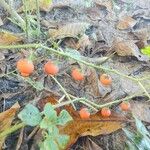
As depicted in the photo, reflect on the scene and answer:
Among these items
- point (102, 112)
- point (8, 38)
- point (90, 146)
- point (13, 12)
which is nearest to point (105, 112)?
point (102, 112)

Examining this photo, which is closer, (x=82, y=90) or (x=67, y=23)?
(x=82, y=90)

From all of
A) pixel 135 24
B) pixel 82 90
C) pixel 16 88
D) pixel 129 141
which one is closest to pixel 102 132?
pixel 129 141

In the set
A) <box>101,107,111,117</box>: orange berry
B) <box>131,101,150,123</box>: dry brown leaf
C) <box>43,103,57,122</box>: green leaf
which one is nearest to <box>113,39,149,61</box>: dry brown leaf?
<box>131,101,150,123</box>: dry brown leaf

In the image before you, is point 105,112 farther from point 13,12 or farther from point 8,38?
point 13,12

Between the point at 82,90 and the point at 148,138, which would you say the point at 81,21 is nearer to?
the point at 82,90

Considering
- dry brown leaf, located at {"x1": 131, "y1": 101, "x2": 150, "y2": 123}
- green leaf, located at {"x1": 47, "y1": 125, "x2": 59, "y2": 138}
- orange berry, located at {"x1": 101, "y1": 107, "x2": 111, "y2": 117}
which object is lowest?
dry brown leaf, located at {"x1": 131, "y1": 101, "x2": 150, "y2": 123}

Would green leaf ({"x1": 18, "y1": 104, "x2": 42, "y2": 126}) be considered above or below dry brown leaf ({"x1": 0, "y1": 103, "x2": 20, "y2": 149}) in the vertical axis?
above

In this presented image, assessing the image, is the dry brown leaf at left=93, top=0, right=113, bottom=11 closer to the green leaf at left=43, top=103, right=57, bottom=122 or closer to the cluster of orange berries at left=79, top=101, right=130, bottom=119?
the cluster of orange berries at left=79, top=101, right=130, bottom=119
